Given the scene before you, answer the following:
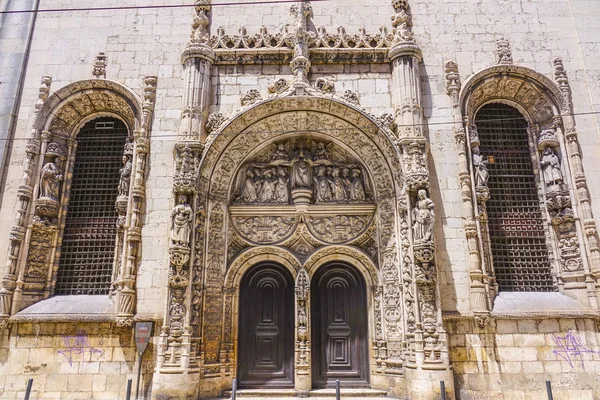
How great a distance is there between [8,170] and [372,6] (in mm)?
11038

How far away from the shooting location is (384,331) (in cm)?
1034

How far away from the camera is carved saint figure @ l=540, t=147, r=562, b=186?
10758 millimetres

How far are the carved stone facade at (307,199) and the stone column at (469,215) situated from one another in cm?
5

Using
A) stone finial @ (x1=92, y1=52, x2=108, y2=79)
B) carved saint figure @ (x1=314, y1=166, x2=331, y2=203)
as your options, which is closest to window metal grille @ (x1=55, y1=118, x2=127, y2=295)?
stone finial @ (x1=92, y1=52, x2=108, y2=79)

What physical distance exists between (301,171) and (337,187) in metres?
1.09

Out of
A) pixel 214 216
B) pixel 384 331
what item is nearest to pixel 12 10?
pixel 214 216

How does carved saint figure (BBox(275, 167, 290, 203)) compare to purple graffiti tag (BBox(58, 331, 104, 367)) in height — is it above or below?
above

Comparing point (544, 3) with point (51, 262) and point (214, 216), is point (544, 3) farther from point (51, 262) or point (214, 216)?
point (51, 262)

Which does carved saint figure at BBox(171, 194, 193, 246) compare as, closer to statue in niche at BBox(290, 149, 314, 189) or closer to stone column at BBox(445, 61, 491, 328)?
statue in niche at BBox(290, 149, 314, 189)

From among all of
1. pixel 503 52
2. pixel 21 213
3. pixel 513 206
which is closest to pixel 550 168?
pixel 513 206

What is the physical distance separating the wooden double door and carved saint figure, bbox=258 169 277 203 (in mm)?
1805

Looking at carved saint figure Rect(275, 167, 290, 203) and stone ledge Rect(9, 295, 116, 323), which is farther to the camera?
carved saint figure Rect(275, 167, 290, 203)

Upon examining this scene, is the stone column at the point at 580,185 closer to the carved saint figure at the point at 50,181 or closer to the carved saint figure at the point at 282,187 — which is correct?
the carved saint figure at the point at 282,187

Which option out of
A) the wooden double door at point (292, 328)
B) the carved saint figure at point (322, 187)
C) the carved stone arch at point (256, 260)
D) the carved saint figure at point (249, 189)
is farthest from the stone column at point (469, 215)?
the carved saint figure at point (249, 189)
